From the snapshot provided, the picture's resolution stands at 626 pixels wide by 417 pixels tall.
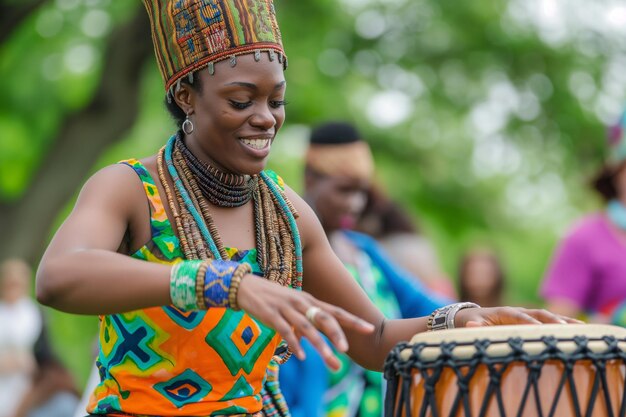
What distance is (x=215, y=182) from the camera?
346 centimetres

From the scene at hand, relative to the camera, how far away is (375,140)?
19.1 meters

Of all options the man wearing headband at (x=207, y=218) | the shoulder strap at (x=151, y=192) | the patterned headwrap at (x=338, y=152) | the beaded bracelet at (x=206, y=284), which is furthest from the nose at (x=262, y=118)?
the patterned headwrap at (x=338, y=152)

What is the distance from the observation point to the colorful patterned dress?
3.29 metres

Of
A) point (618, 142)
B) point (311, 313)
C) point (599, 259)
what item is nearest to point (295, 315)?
point (311, 313)

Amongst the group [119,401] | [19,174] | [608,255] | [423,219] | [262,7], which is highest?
[423,219]

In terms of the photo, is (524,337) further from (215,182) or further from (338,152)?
(338,152)

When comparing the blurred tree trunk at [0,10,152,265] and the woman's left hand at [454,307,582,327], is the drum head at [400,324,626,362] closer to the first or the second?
the woman's left hand at [454,307,582,327]

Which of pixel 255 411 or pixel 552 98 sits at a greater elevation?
pixel 552 98

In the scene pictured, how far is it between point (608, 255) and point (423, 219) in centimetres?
1430

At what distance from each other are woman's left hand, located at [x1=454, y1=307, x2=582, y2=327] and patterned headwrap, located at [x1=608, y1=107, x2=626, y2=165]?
10.9 feet

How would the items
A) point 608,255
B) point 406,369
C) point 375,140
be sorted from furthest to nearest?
point 375,140, point 608,255, point 406,369

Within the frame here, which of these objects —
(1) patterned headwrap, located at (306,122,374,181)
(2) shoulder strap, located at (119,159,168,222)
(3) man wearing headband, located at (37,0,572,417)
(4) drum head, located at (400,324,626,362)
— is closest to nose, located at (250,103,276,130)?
(3) man wearing headband, located at (37,0,572,417)

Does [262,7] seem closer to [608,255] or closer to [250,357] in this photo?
[250,357]

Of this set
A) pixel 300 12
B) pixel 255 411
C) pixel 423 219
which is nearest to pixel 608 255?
pixel 255 411
